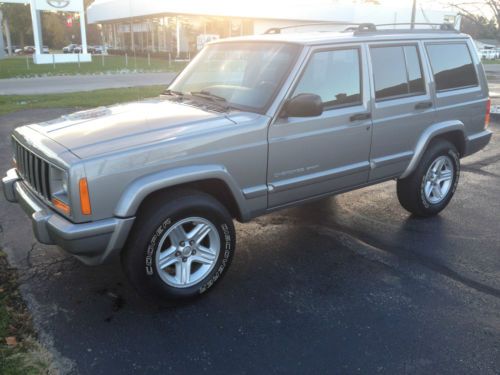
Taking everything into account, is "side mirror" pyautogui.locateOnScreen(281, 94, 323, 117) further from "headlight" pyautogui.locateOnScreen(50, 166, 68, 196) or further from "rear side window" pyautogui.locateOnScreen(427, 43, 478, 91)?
"rear side window" pyautogui.locateOnScreen(427, 43, 478, 91)

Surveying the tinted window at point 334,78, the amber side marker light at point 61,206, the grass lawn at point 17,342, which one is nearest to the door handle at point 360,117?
the tinted window at point 334,78

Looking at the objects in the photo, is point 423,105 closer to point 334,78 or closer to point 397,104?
point 397,104

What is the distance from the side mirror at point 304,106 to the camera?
12.0ft

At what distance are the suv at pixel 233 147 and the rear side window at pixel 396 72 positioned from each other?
1 centimetres

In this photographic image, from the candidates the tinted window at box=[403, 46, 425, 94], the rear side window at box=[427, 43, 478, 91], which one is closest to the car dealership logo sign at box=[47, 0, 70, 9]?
the rear side window at box=[427, 43, 478, 91]

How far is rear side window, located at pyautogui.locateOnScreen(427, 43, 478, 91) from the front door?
1.11 metres

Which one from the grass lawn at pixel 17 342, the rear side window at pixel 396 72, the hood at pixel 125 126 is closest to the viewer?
the grass lawn at pixel 17 342

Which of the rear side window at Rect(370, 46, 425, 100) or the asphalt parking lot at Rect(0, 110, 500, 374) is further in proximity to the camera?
the rear side window at Rect(370, 46, 425, 100)

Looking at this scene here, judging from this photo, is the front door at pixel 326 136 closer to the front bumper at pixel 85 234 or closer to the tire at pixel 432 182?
the tire at pixel 432 182

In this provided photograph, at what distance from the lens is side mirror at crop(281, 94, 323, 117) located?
3648 millimetres

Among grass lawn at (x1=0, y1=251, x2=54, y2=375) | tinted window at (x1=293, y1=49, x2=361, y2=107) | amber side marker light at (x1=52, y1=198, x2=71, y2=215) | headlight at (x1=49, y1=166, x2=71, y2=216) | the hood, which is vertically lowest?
grass lawn at (x1=0, y1=251, x2=54, y2=375)

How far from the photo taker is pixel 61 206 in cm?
317

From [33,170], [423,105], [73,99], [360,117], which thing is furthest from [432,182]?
[73,99]

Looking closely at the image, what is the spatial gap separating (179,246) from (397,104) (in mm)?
2547
